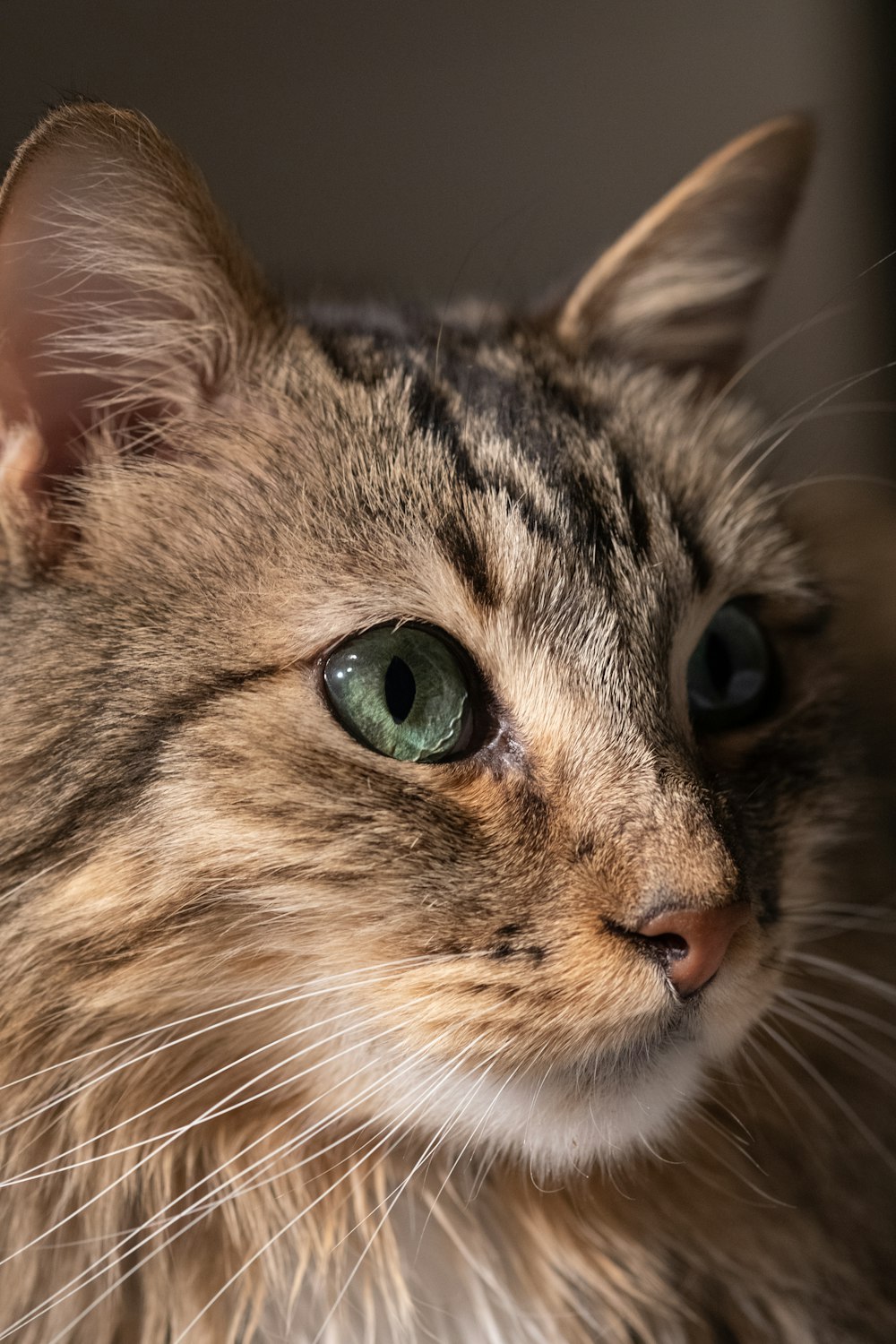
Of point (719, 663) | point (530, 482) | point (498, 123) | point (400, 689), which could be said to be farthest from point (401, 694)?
point (498, 123)

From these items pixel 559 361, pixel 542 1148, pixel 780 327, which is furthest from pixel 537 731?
pixel 780 327

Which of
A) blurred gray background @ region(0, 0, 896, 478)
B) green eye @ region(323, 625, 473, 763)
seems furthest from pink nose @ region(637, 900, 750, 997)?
blurred gray background @ region(0, 0, 896, 478)

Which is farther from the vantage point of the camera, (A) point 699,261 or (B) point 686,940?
(A) point 699,261

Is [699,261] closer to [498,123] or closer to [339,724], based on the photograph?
[498,123]

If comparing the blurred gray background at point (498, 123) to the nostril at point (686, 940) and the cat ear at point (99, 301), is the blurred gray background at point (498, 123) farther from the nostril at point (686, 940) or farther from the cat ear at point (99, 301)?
the nostril at point (686, 940)

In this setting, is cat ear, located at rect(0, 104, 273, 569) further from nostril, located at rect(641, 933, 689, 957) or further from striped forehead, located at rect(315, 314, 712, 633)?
nostril, located at rect(641, 933, 689, 957)

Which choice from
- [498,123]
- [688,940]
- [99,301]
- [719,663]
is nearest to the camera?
[688,940]
